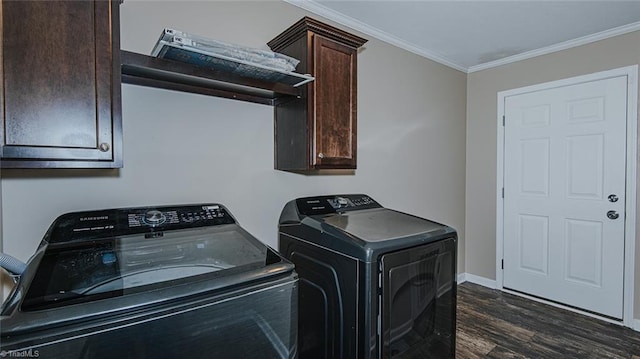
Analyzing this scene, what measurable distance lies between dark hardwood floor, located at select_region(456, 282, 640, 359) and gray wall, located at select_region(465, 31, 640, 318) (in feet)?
1.95

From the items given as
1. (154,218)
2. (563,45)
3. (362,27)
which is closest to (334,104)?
(362,27)

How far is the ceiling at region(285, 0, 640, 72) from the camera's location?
219 cm

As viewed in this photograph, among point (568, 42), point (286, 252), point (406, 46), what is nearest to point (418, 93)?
point (406, 46)

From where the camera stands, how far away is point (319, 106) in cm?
178

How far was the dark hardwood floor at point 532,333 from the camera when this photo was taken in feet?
7.31

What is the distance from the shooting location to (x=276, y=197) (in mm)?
2025

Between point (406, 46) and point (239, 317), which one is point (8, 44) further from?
point (406, 46)

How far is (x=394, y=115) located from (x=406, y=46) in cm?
65

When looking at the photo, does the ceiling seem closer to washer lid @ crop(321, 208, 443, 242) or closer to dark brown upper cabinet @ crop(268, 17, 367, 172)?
dark brown upper cabinet @ crop(268, 17, 367, 172)

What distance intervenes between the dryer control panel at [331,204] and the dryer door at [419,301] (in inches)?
23.8

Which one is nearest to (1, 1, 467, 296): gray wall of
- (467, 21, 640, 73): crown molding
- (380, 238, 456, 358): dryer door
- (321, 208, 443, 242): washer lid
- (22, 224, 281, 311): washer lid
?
(22, 224, 281, 311): washer lid

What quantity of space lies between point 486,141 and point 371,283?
2.73 meters

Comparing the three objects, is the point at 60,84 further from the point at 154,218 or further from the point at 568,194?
the point at 568,194

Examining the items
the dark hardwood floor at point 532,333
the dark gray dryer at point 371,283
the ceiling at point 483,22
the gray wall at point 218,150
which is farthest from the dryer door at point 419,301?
the ceiling at point 483,22
